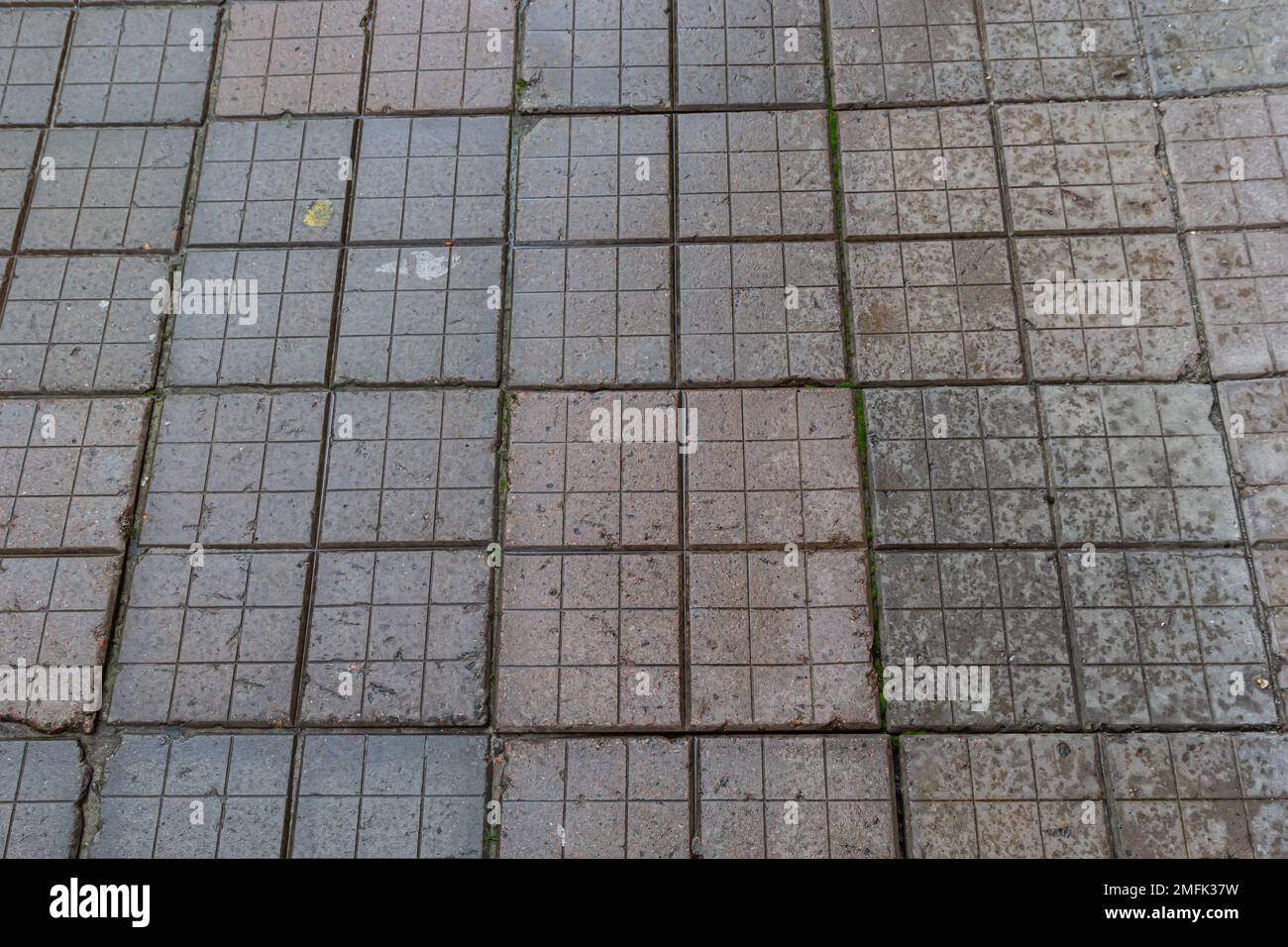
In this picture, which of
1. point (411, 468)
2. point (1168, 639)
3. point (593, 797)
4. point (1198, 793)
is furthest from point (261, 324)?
point (1198, 793)

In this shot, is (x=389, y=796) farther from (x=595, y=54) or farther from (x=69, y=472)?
(x=595, y=54)

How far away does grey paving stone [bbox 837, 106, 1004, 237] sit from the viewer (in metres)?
5.00

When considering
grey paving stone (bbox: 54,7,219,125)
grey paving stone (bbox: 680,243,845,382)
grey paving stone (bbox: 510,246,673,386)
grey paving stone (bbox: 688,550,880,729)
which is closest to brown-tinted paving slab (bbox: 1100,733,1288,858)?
grey paving stone (bbox: 688,550,880,729)

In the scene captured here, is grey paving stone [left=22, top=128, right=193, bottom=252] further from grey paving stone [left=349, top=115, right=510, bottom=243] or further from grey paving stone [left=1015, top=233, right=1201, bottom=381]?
grey paving stone [left=1015, top=233, right=1201, bottom=381]

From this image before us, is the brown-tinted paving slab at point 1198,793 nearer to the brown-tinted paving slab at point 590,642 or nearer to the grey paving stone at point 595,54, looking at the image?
the brown-tinted paving slab at point 590,642

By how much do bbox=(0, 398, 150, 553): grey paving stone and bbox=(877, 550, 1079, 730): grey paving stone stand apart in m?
4.12

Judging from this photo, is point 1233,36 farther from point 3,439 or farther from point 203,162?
point 3,439

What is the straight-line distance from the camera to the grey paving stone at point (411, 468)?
14.9 ft

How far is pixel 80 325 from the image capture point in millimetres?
4934

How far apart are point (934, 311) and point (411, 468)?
3059 mm

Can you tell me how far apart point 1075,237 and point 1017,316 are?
0.65m

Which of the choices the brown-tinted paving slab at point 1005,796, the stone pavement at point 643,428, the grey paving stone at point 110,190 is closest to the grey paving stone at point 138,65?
the stone pavement at point 643,428
